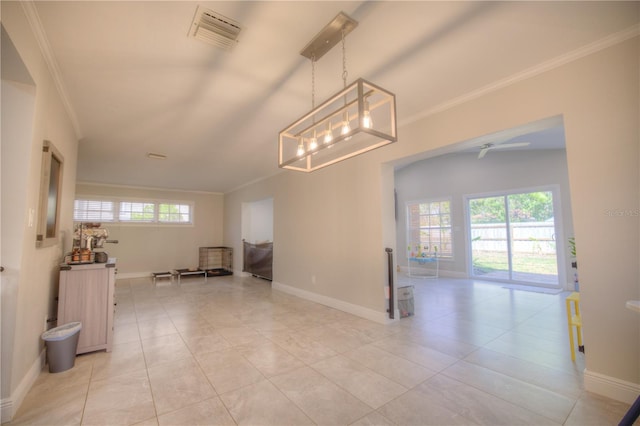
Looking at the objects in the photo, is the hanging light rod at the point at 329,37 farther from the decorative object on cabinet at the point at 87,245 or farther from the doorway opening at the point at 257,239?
the doorway opening at the point at 257,239

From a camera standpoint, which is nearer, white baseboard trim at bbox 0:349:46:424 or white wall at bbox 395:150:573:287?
white baseboard trim at bbox 0:349:46:424

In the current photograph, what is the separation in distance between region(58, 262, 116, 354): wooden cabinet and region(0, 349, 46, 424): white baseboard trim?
0.35m

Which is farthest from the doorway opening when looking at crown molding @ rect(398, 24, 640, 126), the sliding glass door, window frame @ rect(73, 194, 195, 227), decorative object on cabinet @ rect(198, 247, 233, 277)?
the sliding glass door

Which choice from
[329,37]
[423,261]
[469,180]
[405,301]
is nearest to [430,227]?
[423,261]

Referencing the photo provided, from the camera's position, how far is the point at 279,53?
6.95 feet

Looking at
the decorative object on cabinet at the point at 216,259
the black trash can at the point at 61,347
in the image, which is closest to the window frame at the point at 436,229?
the decorative object on cabinet at the point at 216,259

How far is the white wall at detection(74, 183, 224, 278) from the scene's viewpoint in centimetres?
730

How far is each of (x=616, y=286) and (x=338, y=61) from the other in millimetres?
2639

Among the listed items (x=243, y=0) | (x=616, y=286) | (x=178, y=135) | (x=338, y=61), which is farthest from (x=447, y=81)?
(x=178, y=135)

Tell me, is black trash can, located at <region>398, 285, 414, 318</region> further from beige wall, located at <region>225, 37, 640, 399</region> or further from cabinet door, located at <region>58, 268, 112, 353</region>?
cabinet door, located at <region>58, 268, 112, 353</region>

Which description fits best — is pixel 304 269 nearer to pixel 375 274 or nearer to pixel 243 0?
pixel 375 274

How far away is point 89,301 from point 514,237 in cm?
775

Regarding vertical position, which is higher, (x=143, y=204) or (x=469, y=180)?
(x=469, y=180)

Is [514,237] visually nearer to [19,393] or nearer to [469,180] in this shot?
[469,180]
